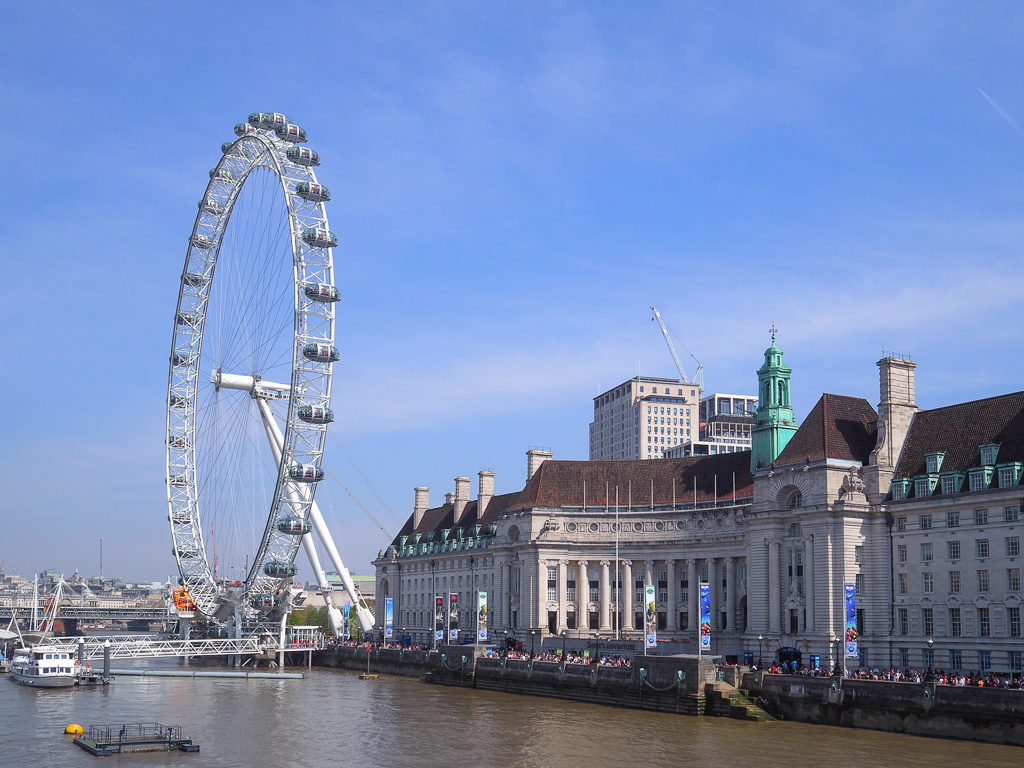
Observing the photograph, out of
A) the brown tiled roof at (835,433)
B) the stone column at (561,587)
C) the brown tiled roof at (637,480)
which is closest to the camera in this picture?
the brown tiled roof at (835,433)

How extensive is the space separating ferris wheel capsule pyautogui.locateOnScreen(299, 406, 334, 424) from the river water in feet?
84.2

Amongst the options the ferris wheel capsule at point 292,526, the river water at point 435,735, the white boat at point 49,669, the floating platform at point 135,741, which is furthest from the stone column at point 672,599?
the floating platform at point 135,741

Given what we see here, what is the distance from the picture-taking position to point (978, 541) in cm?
7888

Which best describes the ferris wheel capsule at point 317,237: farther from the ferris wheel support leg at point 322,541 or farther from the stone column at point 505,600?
the stone column at point 505,600

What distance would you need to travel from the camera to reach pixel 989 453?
7969 cm

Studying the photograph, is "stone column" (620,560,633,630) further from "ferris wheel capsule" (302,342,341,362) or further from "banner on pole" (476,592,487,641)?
"ferris wheel capsule" (302,342,341,362)

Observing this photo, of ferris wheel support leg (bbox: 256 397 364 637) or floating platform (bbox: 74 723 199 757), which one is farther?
ferris wheel support leg (bbox: 256 397 364 637)

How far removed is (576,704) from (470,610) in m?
63.1

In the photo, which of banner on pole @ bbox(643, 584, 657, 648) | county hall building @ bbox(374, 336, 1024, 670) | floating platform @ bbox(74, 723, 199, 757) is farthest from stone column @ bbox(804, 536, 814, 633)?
floating platform @ bbox(74, 723, 199, 757)

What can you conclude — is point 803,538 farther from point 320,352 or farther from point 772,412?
point 320,352

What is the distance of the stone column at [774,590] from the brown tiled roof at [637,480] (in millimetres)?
25516

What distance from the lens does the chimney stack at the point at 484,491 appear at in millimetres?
150250

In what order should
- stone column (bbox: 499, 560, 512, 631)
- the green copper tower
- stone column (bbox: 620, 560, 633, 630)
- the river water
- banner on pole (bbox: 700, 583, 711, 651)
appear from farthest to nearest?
stone column (bbox: 499, 560, 512, 631), stone column (bbox: 620, 560, 633, 630), the green copper tower, banner on pole (bbox: 700, 583, 711, 651), the river water

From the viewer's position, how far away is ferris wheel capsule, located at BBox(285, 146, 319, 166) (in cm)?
10525
